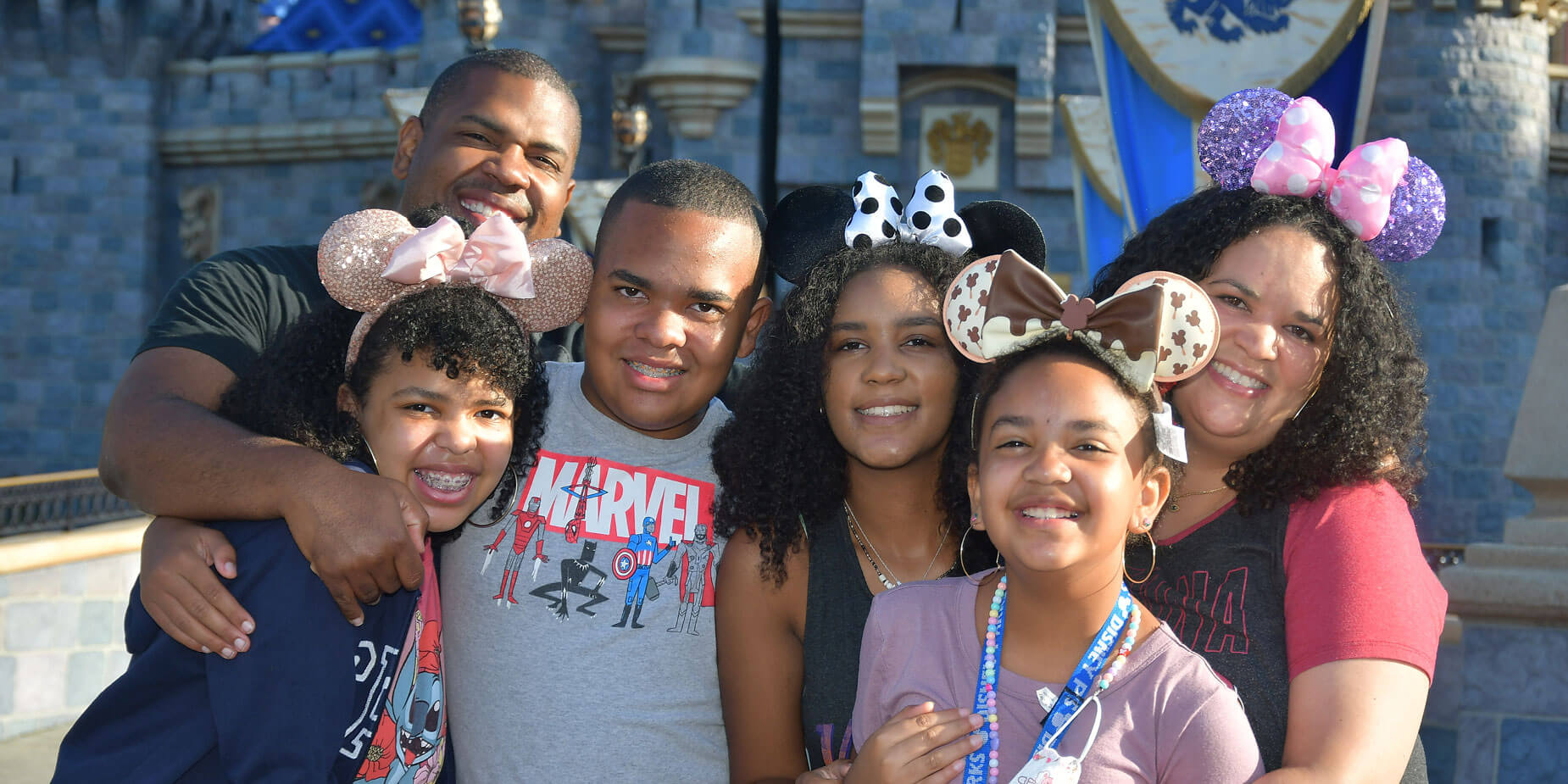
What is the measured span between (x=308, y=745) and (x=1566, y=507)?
11.9ft

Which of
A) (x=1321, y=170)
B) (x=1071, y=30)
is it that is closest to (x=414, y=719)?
(x=1321, y=170)

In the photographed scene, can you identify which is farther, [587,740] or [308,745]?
[587,740]

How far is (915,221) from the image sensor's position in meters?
2.49

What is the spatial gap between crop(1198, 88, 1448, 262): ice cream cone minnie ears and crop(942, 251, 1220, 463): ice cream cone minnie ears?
46 cm

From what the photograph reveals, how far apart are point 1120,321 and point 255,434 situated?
1.41 meters

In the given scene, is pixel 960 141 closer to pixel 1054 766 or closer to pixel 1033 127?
pixel 1033 127

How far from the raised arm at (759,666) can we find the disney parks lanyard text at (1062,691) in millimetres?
430

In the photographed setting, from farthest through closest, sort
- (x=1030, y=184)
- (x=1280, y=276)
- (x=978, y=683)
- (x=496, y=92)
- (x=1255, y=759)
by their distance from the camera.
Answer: (x=1030, y=184), (x=496, y=92), (x=1280, y=276), (x=978, y=683), (x=1255, y=759)

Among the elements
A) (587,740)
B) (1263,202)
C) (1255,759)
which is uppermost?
(1263,202)

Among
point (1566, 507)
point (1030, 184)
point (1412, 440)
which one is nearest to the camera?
point (1412, 440)

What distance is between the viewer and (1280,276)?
2.19 metres

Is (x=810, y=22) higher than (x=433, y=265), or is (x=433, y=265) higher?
(x=810, y=22)

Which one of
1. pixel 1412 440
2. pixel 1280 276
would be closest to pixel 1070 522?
pixel 1280 276

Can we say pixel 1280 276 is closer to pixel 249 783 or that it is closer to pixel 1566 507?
pixel 249 783
